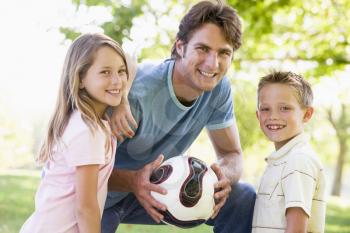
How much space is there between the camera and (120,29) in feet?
25.4

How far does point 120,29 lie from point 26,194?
139 inches

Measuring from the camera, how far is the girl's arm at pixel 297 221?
3238 mm

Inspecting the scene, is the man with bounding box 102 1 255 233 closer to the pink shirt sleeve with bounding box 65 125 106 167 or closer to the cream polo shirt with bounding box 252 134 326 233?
the cream polo shirt with bounding box 252 134 326 233

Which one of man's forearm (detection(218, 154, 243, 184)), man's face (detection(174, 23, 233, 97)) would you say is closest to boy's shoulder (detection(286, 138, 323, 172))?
man's forearm (detection(218, 154, 243, 184))

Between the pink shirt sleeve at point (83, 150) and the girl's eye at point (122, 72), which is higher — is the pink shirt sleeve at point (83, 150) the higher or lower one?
the lower one

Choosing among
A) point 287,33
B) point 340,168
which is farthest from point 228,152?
point 340,168

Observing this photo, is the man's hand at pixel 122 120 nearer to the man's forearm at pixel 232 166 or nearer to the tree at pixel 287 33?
the man's forearm at pixel 232 166

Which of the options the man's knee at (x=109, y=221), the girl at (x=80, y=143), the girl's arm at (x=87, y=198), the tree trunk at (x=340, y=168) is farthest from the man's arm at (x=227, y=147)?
the tree trunk at (x=340, y=168)

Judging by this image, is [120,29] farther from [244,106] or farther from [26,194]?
[244,106]

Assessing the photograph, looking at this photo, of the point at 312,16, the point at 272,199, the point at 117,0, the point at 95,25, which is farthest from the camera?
the point at 312,16

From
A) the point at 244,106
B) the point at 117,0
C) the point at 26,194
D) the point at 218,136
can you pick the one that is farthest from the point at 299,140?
the point at 244,106

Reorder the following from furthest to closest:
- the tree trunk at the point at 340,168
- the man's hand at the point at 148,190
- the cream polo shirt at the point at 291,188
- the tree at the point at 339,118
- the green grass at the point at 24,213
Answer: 1. the tree trunk at the point at 340,168
2. the tree at the point at 339,118
3. the green grass at the point at 24,213
4. the man's hand at the point at 148,190
5. the cream polo shirt at the point at 291,188

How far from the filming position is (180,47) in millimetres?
3996

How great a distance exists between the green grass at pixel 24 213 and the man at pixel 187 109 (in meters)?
2.11
